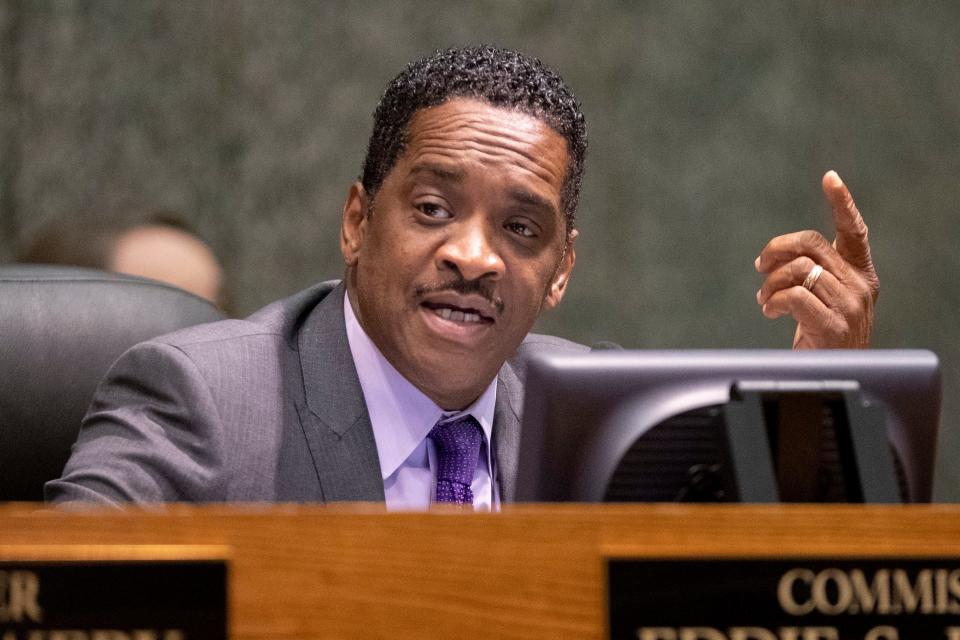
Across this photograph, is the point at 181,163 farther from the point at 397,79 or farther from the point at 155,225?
the point at 397,79

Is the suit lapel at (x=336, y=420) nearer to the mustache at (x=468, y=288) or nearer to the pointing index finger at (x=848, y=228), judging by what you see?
the mustache at (x=468, y=288)

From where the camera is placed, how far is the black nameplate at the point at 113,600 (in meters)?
0.65

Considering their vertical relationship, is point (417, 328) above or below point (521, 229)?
below

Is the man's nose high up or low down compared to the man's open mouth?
up

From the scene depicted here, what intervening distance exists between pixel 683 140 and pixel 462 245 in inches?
70.3

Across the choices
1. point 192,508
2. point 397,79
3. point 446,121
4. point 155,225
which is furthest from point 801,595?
point 155,225

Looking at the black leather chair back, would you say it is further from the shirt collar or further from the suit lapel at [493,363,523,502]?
the suit lapel at [493,363,523,502]

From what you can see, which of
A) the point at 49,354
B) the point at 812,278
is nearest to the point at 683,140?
the point at 812,278

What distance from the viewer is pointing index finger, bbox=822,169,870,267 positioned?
1524mm

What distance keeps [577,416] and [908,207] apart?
2492 mm

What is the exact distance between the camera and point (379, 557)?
2.18 ft

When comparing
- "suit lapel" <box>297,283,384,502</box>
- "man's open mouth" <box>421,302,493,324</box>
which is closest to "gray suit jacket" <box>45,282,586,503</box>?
"suit lapel" <box>297,283,384,502</box>

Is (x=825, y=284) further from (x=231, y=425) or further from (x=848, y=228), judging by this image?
(x=231, y=425)

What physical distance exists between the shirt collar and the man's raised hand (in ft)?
1.29
